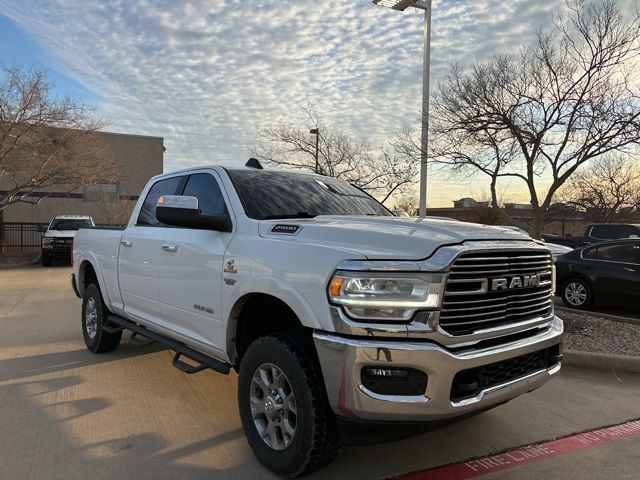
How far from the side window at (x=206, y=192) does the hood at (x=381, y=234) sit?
686 millimetres

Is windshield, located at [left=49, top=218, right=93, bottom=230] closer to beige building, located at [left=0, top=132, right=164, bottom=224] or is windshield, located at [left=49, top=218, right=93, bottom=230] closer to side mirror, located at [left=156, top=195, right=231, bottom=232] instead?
beige building, located at [left=0, top=132, right=164, bottom=224]

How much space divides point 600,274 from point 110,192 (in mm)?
29498

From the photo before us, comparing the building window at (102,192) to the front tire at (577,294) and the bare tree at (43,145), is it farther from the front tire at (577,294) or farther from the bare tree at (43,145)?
the front tire at (577,294)

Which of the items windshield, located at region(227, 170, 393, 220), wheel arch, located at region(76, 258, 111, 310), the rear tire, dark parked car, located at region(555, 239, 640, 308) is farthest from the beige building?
windshield, located at region(227, 170, 393, 220)

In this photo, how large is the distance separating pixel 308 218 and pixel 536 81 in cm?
821

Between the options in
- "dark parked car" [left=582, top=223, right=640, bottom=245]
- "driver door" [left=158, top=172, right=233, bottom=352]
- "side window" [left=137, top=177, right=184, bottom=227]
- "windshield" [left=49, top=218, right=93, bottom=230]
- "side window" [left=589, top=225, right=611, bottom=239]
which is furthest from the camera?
"windshield" [left=49, top=218, right=93, bottom=230]

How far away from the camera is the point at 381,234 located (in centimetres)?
294

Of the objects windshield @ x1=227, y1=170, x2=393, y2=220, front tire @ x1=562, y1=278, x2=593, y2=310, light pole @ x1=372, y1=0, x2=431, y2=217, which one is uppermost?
Answer: light pole @ x1=372, y1=0, x2=431, y2=217

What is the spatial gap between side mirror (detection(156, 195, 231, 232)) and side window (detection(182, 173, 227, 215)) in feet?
0.84

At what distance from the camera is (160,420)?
161 inches

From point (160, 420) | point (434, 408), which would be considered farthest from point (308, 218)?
point (160, 420)

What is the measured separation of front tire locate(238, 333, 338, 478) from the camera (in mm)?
2877

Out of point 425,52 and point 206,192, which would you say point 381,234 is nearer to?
point 206,192

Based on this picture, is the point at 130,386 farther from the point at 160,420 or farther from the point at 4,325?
the point at 4,325
